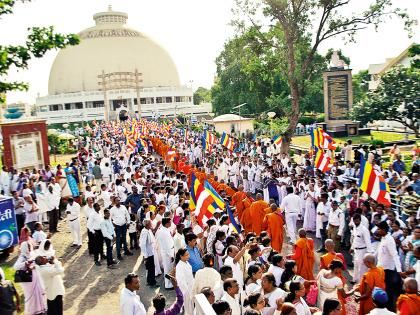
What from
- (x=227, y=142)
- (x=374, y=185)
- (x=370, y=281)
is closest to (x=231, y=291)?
(x=370, y=281)

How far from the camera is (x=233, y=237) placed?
21.0ft

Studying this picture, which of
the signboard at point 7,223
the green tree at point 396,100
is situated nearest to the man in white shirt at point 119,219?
the signboard at point 7,223

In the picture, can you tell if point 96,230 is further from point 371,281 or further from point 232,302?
point 371,281

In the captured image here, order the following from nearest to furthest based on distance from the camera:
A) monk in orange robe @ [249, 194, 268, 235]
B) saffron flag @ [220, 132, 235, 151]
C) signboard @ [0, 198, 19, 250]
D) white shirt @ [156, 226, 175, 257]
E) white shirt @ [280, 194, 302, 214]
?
white shirt @ [156, 226, 175, 257] < monk in orange robe @ [249, 194, 268, 235] < white shirt @ [280, 194, 302, 214] < signboard @ [0, 198, 19, 250] < saffron flag @ [220, 132, 235, 151]

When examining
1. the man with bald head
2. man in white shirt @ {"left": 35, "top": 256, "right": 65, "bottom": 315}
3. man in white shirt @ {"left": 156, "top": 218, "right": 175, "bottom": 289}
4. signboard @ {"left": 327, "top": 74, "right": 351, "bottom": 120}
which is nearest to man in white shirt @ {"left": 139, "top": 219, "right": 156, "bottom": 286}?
man in white shirt @ {"left": 156, "top": 218, "right": 175, "bottom": 289}

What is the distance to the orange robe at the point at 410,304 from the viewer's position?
14.3ft

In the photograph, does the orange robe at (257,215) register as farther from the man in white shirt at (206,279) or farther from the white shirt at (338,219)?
the man in white shirt at (206,279)

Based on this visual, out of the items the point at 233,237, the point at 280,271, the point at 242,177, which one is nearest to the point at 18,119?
the point at 242,177

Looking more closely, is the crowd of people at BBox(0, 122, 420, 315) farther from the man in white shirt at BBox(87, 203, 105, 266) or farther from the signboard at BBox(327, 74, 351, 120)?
the signboard at BBox(327, 74, 351, 120)

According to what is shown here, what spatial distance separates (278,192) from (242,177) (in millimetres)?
2813

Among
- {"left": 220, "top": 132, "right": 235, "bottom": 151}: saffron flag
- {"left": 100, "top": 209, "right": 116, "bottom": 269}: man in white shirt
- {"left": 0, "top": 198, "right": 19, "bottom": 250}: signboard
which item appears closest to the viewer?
{"left": 100, "top": 209, "right": 116, "bottom": 269}: man in white shirt

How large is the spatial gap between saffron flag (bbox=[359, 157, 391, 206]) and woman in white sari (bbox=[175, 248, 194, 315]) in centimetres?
402

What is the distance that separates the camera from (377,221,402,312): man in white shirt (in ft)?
20.1

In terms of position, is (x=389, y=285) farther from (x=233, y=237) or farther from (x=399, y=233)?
(x=233, y=237)
